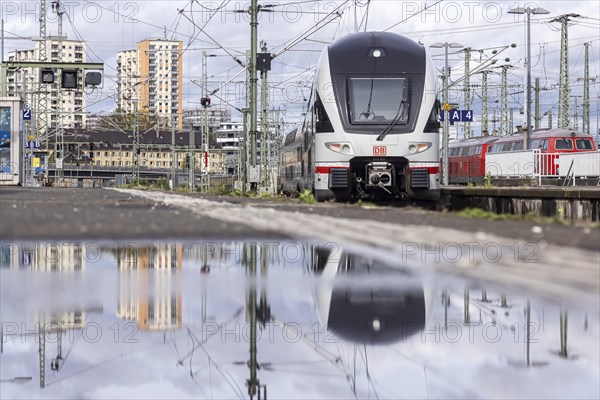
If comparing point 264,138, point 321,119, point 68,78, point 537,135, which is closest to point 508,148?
point 537,135

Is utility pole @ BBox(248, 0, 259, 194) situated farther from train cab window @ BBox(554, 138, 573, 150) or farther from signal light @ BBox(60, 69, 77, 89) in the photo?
train cab window @ BBox(554, 138, 573, 150)

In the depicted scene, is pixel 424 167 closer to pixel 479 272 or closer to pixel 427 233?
pixel 427 233

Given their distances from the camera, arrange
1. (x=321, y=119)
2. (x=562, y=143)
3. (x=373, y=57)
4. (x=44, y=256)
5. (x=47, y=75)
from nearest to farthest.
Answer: (x=44, y=256) → (x=321, y=119) → (x=373, y=57) → (x=47, y=75) → (x=562, y=143)

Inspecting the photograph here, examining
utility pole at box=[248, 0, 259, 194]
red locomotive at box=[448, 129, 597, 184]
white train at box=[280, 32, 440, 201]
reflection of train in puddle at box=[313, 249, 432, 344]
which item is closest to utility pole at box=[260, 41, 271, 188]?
utility pole at box=[248, 0, 259, 194]

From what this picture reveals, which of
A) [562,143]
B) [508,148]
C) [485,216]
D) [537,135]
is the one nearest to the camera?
[485,216]

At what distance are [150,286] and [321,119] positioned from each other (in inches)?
633

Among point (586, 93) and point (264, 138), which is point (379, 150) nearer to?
point (264, 138)

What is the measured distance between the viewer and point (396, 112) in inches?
875

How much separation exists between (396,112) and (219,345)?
17855mm

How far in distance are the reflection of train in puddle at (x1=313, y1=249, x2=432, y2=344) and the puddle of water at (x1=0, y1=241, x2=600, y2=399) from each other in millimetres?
12

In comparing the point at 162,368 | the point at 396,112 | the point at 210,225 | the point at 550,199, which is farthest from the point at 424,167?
the point at 162,368

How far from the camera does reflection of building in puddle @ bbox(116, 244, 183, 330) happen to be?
5.31 metres

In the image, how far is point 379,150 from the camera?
72.1ft

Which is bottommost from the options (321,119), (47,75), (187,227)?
(187,227)
